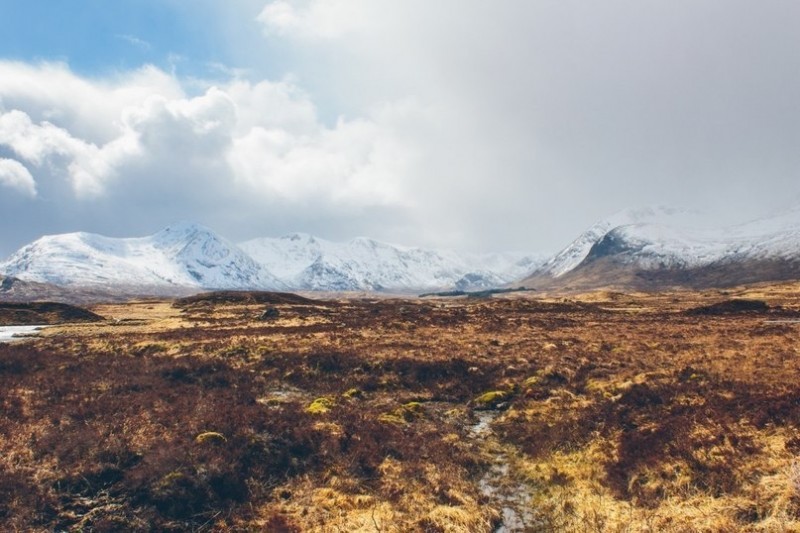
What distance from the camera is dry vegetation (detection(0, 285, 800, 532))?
1512 centimetres

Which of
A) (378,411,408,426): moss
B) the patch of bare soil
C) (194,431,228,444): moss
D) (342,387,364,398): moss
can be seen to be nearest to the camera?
(194,431,228,444): moss

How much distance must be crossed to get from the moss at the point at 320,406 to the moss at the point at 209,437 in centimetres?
525

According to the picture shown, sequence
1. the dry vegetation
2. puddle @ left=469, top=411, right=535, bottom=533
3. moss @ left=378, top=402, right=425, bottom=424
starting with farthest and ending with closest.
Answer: moss @ left=378, top=402, right=425, bottom=424, puddle @ left=469, top=411, right=535, bottom=533, the dry vegetation

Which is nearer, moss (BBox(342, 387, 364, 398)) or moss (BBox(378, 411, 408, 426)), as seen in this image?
moss (BBox(378, 411, 408, 426))

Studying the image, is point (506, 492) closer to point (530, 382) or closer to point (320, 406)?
point (320, 406)

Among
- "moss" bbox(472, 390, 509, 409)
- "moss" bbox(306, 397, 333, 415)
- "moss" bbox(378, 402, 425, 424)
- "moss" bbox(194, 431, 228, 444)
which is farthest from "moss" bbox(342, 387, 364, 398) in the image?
"moss" bbox(194, 431, 228, 444)

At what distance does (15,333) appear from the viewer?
52.8m

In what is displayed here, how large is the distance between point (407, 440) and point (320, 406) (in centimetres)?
611

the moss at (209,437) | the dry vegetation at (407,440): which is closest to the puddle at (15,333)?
the dry vegetation at (407,440)

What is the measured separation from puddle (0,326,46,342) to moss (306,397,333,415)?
37.6 m

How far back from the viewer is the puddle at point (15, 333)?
4819cm

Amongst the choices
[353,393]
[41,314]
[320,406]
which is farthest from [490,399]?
[41,314]

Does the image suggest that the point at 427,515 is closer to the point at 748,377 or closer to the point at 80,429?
the point at 80,429

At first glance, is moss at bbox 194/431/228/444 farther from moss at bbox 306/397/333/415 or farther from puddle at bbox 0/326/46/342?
puddle at bbox 0/326/46/342
